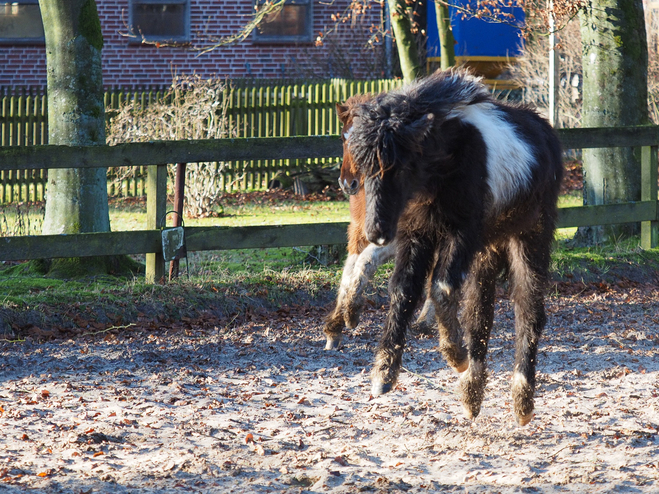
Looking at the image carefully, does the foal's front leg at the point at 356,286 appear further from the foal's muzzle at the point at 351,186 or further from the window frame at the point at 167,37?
the window frame at the point at 167,37

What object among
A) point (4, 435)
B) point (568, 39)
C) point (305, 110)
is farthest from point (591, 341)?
point (568, 39)

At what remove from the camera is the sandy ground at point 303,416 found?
364 cm

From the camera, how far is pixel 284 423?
442cm

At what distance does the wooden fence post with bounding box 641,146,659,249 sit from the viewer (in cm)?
871

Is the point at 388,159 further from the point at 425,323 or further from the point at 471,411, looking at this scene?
the point at 425,323

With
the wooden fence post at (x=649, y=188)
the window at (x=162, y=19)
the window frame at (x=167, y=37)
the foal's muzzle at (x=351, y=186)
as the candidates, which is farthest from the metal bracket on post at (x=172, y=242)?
the window at (x=162, y=19)

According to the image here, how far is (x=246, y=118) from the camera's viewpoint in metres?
15.1

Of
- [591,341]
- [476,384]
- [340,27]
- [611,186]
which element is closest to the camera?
[476,384]

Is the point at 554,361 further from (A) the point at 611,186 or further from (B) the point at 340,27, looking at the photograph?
(B) the point at 340,27

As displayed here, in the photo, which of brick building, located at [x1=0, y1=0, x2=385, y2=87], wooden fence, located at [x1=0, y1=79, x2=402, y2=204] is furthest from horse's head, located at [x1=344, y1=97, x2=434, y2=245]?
brick building, located at [x1=0, y1=0, x2=385, y2=87]

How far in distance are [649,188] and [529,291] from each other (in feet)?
16.7

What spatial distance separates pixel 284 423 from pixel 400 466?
0.87 m

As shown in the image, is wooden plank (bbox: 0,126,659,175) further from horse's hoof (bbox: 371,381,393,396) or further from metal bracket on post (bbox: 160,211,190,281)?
horse's hoof (bbox: 371,381,393,396)

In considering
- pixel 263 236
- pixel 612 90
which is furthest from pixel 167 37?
pixel 263 236
